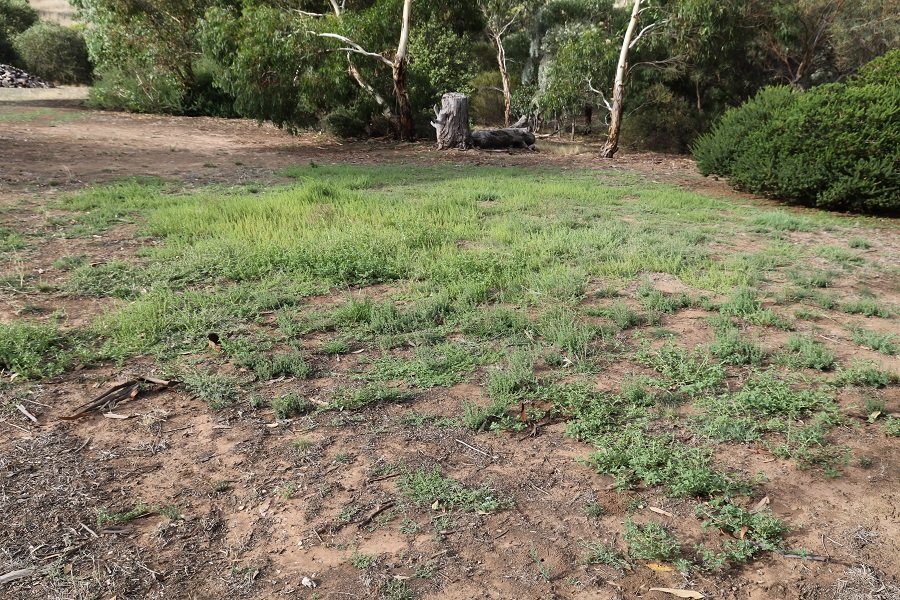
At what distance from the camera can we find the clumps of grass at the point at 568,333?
4590mm

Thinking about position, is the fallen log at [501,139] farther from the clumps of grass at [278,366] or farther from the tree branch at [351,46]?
the clumps of grass at [278,366]

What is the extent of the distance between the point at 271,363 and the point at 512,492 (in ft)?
6.30

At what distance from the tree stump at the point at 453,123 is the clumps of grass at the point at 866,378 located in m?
13.0

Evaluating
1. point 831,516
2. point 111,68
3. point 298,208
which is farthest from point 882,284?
point 111,68

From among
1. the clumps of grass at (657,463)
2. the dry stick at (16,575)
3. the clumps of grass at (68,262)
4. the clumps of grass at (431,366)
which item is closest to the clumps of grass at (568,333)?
the clumps of grass at (431,366)

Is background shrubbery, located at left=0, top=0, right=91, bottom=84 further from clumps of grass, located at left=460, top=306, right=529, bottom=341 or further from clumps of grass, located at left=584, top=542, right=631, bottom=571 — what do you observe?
clumps of grass, located at left=584, top=542, right=631, bottom=571

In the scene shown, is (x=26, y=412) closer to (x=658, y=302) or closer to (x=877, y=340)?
(x=658, y=302)

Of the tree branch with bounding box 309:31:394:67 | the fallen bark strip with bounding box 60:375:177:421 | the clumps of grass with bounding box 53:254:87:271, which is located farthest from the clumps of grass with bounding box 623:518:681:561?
the tree branch with bounding box 309:31:394:67

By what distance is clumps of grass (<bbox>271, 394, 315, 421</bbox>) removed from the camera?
152 inches

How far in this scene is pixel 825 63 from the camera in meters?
23.5

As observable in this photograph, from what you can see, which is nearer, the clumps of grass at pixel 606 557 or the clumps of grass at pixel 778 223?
the clumps of grass at pixel 606 557

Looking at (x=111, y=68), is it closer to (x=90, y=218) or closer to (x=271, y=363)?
(x=90, y=218)

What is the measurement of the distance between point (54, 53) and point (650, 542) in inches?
1499

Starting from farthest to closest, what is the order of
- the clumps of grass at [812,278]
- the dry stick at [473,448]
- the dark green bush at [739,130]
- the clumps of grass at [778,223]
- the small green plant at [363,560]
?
the dark green bush at [739,130]
the clumps of grass at [778,223]
the clumps of grass at [812,278]
the dry stick at [473,448]
the small green plant at [363,560]
